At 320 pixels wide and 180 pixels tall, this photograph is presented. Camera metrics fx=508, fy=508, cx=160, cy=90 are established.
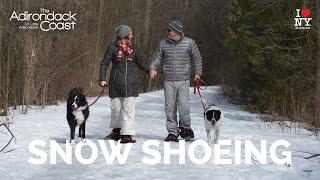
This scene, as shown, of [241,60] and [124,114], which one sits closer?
[124,114]

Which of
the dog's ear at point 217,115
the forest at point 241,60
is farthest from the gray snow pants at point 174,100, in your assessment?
the forest at point 241,60

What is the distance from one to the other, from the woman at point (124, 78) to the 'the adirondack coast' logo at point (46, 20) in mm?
6106

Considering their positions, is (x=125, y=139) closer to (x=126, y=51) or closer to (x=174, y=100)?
(x=174, y=100)

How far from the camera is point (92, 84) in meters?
21.5

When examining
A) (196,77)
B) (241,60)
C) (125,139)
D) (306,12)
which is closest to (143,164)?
(125,139)

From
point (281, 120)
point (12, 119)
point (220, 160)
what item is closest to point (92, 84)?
point (12, 119)

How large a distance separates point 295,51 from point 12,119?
7790 millimetres

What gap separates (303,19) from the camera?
43.5 feet

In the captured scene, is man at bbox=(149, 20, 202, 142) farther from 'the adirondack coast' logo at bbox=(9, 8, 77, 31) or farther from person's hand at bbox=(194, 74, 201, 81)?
'the adirondack coast' logo at bbox=(9, 8, 77, 31)

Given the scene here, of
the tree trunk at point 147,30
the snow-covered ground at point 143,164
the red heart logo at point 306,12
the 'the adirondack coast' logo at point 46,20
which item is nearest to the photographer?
the snow-covered ground at point 143,164

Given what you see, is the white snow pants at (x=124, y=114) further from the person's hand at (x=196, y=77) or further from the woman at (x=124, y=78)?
the person's hand at (x=196, y=77)

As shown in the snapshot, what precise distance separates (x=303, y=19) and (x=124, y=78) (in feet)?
20.7

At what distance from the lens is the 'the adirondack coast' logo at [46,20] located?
14438 millimetres

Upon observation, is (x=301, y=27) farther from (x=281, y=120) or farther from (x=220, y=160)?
(x=220, y=160)
